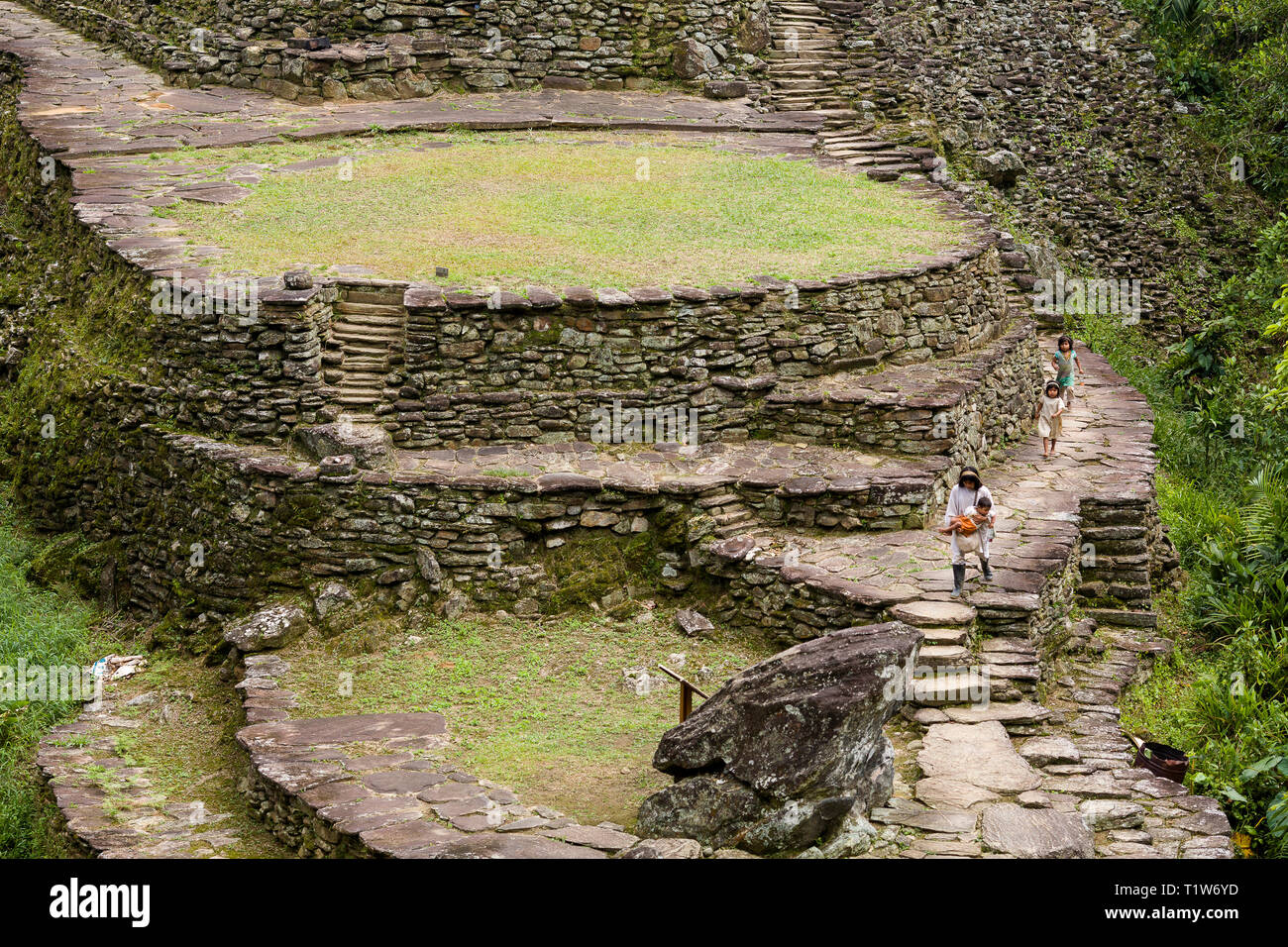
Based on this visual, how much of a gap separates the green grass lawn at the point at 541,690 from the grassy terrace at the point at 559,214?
353 cm

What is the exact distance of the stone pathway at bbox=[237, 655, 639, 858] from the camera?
28.8 feet

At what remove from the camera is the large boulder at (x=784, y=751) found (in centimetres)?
854

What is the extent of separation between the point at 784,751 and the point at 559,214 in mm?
9314

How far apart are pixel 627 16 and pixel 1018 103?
7080 millimetres

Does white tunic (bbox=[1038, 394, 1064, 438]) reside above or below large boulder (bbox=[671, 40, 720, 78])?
below

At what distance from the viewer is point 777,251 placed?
15.4m

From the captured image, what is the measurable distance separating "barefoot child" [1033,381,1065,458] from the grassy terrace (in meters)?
2.02

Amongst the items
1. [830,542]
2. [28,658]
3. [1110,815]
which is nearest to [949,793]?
[1110,815]

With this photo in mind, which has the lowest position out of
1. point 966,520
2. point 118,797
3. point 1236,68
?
point 118,797

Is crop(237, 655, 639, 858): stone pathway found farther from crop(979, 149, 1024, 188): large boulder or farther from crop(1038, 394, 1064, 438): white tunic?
crop(979, 149, 1024, 188): large boulder

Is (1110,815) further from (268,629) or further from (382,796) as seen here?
(268,629)

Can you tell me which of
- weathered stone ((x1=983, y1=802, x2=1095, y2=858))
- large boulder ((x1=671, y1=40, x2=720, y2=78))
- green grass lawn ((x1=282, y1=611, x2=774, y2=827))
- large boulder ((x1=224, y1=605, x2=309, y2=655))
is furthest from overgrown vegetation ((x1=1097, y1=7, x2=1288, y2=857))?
large boulder ((x1=671, y1=40, x2=720, y2=78))

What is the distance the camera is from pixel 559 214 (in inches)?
650

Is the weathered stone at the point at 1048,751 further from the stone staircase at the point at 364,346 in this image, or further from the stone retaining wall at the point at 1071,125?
the stone retaining wall at the point at 1071,125
